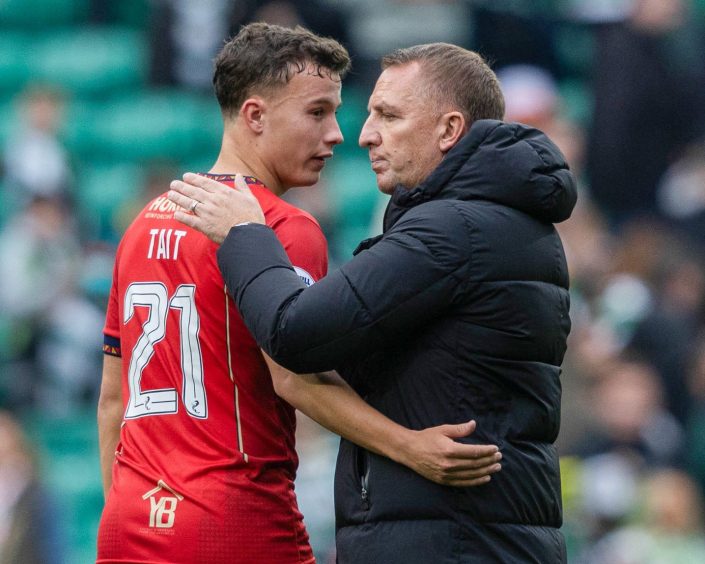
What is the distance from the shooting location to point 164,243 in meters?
3.38

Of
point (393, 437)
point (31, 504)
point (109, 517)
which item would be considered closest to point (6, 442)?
point (31, 504)

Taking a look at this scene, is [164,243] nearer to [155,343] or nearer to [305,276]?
[155,343]

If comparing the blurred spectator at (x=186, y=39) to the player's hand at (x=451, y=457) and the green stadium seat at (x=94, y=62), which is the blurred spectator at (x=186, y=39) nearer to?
the green stadium seat at (x=94, y=62)

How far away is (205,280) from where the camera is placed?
3.32 meters

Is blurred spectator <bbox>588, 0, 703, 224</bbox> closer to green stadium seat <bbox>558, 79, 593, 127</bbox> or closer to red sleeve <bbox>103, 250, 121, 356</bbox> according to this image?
green stadium seat <bbox>558, 79, 593, 127</bbox>

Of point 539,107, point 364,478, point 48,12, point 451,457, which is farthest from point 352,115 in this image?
point 451,457

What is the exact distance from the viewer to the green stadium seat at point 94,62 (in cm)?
1023

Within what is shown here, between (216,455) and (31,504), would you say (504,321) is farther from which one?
(31,504)

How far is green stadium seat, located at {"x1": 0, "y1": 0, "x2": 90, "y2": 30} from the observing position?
34.9 feet

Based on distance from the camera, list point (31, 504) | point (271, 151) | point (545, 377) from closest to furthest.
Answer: point (545, 377) → point (271, 151) → point (31, 504)

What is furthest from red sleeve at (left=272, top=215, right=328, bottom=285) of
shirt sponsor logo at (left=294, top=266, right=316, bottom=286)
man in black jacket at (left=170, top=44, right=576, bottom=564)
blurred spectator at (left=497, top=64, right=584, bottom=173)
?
blurred spectator at (left=497, top=64, right=584, bottom=173)

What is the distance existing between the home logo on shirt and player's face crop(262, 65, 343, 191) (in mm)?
862

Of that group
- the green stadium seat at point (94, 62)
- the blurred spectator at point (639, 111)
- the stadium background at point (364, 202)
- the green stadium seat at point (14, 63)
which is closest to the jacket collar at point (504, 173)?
the stadium background at point (364, 202)

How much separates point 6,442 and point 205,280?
496cm
